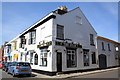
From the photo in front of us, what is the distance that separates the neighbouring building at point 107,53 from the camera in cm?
2260

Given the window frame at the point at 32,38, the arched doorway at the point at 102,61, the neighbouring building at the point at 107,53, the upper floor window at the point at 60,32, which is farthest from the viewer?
the neighbouring building at the point at 107,53

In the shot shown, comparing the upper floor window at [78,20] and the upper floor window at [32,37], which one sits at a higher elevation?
the upper floor window at [78,20]

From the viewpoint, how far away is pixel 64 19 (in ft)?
53.3

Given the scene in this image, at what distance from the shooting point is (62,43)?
15.3 m

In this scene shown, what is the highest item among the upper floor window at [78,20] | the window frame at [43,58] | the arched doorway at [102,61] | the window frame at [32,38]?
the upper floor window at [78,20]

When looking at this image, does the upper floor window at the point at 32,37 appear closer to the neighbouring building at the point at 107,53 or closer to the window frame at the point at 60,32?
the window frame at the point at 60,32

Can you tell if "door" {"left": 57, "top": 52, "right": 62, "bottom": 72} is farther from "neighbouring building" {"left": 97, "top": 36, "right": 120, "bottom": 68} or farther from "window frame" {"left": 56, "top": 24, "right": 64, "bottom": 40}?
"neighbouring building" {"left": 97, "top": 36, "right": 120, "bottom": 68}

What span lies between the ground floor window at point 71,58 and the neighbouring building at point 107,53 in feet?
24.2

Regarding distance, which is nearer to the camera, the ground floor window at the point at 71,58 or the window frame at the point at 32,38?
the ground floor window at the point at 71,58

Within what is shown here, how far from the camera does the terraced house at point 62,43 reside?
14.7 meters

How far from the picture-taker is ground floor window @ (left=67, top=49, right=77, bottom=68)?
16.0m

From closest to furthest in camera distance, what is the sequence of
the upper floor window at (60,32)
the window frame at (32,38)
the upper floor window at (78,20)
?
the upper floor window at (60,32) < the upper floor window at (78,20) < the window frame at (32,38)

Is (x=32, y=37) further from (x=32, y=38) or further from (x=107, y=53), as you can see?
(x=107, y=53)

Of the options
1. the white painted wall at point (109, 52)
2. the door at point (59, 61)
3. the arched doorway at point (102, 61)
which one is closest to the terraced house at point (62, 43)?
the door at point (59, 61)
